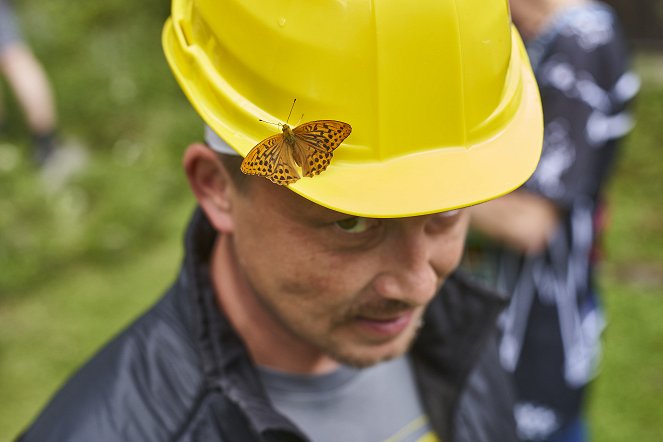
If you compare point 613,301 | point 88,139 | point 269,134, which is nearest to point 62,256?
point 88,139

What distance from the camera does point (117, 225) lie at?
5805mm

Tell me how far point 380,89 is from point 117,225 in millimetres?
4469

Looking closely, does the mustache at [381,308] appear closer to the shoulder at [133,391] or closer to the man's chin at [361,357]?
the man's chin at [361,357]

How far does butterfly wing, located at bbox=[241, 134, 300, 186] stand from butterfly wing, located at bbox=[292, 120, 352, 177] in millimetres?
21

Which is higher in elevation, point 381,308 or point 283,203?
point 283,203

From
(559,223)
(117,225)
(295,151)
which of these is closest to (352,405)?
(295,151)

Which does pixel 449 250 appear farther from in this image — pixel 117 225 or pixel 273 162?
pixel 117 225

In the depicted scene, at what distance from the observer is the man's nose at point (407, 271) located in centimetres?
176

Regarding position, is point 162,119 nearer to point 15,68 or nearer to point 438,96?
point 15,68

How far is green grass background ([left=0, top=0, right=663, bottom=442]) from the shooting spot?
483cm

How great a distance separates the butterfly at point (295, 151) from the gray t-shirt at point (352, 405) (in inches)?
24.8

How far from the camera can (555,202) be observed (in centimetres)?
272

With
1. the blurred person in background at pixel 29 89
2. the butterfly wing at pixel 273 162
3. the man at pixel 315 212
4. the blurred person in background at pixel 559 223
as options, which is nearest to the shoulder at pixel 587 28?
the blurred person in background at pixel 559 223

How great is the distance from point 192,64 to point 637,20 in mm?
6456
